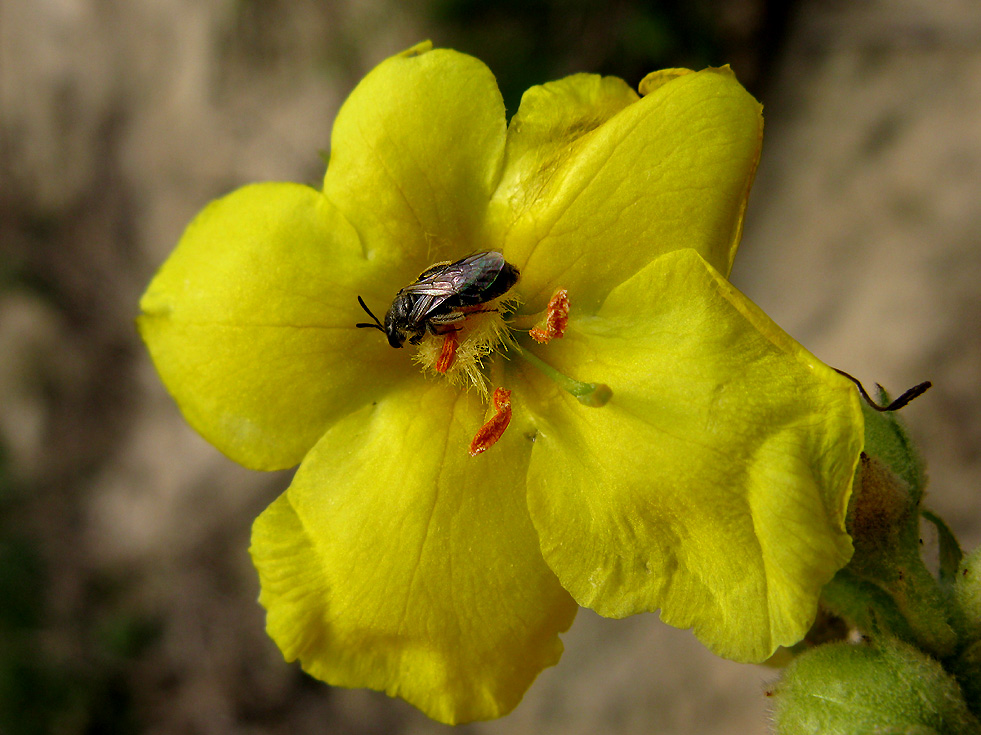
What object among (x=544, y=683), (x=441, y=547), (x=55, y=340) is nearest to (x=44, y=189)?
(x=55, y=340)

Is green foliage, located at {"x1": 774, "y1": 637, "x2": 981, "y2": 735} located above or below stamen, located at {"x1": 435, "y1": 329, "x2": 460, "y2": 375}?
below

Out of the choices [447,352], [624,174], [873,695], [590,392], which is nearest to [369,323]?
[447,352]

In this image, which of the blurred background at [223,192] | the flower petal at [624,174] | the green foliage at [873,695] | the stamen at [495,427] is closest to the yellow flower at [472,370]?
the flower petal at [624,174]

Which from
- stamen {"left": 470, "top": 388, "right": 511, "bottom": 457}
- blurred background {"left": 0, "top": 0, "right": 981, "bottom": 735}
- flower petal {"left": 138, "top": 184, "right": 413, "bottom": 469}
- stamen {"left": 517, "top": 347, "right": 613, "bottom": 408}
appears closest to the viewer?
stamen {"left": 517, "top": 347, "right": 613, "bottom": 408}

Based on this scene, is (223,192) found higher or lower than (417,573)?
lower

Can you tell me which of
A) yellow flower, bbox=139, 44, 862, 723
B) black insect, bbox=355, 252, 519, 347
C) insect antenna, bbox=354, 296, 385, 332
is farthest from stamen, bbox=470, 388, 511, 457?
insect antenna, bbox=354, 296, 385, 332

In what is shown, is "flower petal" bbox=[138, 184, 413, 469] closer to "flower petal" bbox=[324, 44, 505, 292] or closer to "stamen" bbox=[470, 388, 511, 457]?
"flower petal" bbox=[324, 44, 505, 292]

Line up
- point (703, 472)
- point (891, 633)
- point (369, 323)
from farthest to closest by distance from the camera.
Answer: point (369, 323) → point (891, 633) → point (703, 472)

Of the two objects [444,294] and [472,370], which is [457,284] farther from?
[472,370]
